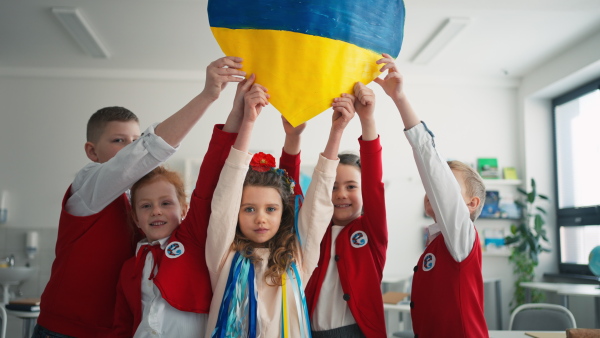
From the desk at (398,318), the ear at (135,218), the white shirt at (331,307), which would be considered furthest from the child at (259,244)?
the desk at (398,318)

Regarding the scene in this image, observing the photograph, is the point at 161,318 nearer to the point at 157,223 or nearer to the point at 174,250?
the point at 174,250

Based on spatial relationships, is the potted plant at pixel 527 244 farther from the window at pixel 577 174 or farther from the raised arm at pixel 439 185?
the raised arm at pixel 439 185

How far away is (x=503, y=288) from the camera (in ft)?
21.6

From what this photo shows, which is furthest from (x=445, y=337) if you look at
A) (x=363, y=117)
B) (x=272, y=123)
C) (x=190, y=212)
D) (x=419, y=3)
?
(x=272, y=123)

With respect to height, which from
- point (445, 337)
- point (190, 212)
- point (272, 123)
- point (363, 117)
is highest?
point (272, 123)

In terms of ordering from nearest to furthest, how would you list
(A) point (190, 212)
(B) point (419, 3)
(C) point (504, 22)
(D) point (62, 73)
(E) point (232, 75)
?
(E) point (232, 75) → (A) point (190, 212) → (B) point (419, 3) → (C) point (504, 22) → (D) point (62, 73)

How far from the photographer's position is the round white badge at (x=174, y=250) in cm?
154

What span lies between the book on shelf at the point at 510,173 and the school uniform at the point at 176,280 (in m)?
5.96

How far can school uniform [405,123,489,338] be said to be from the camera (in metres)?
1.57

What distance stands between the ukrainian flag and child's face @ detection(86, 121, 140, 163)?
55 centimetres

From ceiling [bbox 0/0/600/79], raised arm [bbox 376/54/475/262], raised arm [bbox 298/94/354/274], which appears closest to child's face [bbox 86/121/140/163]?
raised arm [bbox 298/94/354/274]

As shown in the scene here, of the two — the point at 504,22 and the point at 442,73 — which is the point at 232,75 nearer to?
the point at 504,22

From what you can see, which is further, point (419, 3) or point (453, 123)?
point (453, 123)

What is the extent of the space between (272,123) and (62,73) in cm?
277
